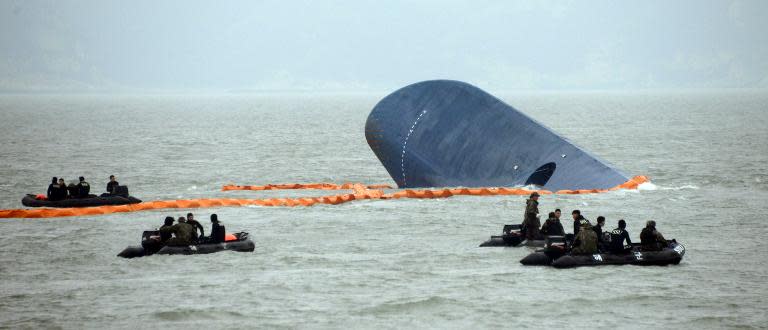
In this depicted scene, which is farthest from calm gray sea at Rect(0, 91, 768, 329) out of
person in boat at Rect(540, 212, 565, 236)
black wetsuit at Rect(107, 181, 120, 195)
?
black wetsuit at Rect(107, 181, 120, 195)

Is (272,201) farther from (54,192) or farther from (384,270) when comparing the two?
(384,270)

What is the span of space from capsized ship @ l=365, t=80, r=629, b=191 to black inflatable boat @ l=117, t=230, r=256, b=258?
1994 centimetres

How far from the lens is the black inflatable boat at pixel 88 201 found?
43906 mm

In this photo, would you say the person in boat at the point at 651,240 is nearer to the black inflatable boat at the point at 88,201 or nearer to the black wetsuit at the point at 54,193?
the black inflatable boat at the point at 88,201

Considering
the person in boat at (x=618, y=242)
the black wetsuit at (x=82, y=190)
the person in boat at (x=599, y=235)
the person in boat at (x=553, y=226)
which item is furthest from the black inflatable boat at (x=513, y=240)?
the black wetsuit at (x=82, y=190)

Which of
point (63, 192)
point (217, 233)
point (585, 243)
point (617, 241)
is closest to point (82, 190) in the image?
point (63, 192)

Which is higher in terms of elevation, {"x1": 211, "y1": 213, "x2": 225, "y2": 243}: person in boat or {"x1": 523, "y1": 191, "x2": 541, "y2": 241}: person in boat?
{"x1": 523, "y1": 191, "x2": 541, "y2": 241}: person in boat

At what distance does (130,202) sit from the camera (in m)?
44.7

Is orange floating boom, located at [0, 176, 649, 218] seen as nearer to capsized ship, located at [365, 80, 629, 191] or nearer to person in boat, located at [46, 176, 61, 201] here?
person in boat, located at [46, 176, 61, 201]

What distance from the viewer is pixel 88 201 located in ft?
144

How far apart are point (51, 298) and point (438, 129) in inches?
1185

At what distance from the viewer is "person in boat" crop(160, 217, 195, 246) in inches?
1318

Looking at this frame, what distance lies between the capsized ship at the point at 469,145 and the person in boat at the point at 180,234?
21.2 meters

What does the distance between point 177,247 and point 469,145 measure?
78.9 ft
